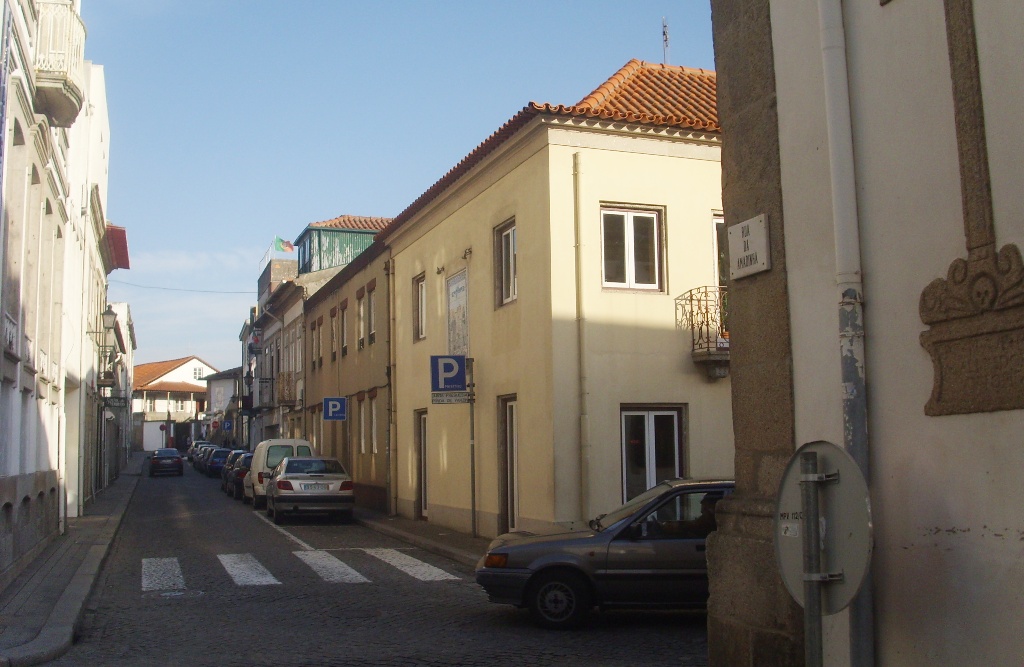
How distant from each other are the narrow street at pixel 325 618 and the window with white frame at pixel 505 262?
4.61 metres

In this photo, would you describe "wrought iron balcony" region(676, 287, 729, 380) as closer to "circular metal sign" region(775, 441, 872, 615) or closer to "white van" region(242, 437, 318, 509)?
"circular metal sign" region(775, 441, 872, 615)

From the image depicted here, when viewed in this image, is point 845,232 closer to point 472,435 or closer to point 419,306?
point 472,435

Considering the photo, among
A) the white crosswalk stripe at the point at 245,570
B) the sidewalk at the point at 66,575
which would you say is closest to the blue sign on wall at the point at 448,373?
the sidewalk at the point at 66,575

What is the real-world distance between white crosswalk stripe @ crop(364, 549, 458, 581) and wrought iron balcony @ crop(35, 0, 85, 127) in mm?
8024

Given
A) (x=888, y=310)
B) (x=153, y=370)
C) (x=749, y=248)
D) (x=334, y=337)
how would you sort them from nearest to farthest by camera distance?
(x=888, y=310)
(x=749, y=248)
(x=334, y=337)
(x=153, y=370)

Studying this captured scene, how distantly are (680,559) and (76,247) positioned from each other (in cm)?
1795

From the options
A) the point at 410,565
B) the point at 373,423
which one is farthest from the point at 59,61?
the point at 373,423

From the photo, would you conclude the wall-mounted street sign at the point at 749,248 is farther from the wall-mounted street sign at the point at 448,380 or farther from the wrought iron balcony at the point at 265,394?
the wrought iron balcony at the point at 265,394

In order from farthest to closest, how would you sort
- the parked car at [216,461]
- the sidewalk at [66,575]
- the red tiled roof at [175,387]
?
1. the red tiled roof at [175,387]
2. the parked car at [216,461]
3. the sidewalk at [66,575]

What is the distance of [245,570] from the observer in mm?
14516

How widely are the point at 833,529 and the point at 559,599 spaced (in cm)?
573

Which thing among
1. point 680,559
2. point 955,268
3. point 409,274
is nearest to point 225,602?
point 680,559

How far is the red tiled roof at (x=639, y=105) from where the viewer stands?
15.8 m

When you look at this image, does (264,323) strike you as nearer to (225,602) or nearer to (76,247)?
(76,247)
